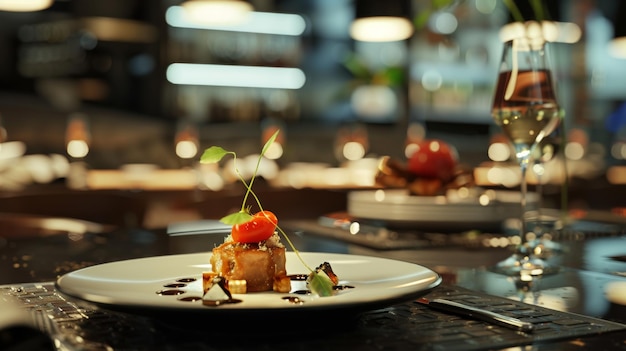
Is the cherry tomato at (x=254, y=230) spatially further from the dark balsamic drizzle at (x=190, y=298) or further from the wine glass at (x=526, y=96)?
the wine glass at (x=526, y=96)

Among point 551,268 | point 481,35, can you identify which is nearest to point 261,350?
point 551,268

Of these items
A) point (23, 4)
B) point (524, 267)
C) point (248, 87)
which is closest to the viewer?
point (524, 267)

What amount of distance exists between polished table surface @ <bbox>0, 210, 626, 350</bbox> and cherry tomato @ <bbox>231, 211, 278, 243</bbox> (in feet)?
0.47

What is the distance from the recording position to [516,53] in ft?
3.45

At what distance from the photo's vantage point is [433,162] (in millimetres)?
1513

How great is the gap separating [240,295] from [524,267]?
0.47m

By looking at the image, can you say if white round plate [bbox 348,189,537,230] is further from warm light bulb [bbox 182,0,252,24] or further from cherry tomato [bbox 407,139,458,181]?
warm light bulb [bbox 182,0,252,24]

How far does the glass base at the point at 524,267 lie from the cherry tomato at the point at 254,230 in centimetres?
37

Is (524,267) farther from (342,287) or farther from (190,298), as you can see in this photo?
(190,298)

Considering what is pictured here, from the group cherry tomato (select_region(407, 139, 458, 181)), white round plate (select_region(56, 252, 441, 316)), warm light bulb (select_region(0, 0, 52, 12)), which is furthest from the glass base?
warm light bulb (select_region(0, 0, 52, 12))

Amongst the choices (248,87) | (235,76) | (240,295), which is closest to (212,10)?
(235,76)

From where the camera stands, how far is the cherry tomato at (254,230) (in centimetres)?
75

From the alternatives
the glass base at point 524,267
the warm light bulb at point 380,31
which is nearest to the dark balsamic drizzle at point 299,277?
the glass base at point 524,267

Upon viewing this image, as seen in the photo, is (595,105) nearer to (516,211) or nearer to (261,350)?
(516,211)
